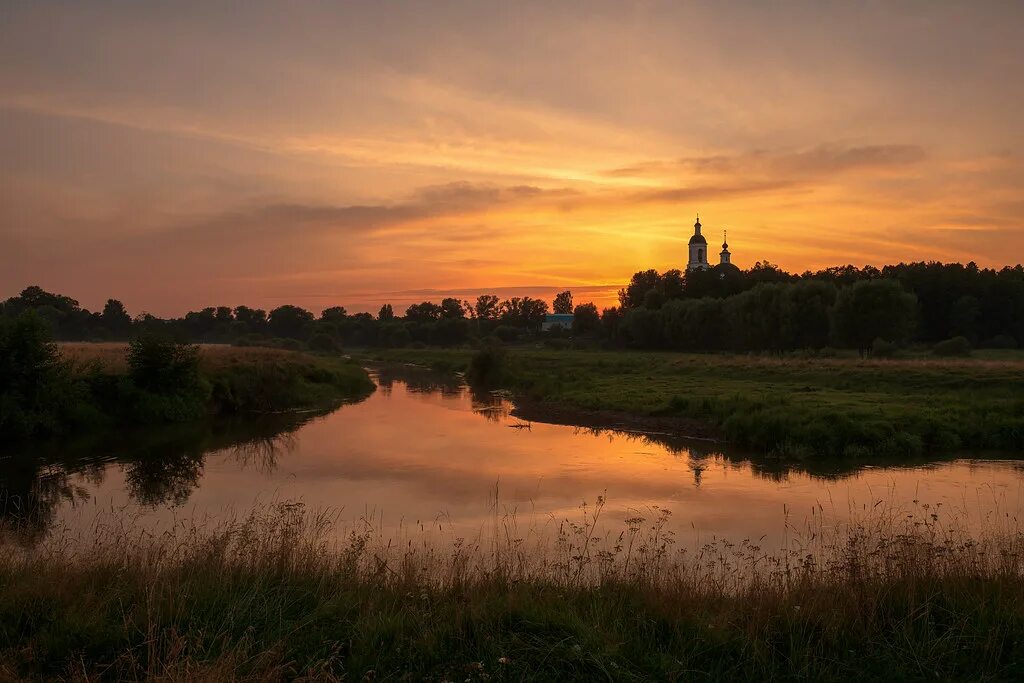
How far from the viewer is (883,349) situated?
59.0 m

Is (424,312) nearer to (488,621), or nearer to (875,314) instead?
(875,314)

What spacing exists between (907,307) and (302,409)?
52.9 metres

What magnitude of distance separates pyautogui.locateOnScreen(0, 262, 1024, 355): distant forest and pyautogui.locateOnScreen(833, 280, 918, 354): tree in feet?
0.29

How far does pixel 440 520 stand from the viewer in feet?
46.9

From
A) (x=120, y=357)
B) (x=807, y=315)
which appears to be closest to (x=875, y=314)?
(x=807, y=315)

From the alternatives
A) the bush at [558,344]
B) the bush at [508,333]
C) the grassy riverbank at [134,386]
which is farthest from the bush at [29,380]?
the bush at [508,333]

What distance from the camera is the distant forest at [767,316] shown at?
207 feet

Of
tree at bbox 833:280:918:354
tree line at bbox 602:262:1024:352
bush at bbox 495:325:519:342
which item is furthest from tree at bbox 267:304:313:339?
tree at bbox 833:280:918:354

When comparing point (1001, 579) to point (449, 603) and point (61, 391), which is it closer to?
point (449, 603)

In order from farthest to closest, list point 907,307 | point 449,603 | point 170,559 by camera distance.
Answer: point 907,307
point 170,559
point 449,603

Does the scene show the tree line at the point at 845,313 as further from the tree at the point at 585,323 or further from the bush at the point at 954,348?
the tree at the point at 585,323

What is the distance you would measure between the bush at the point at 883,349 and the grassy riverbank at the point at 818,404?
41.4 feet

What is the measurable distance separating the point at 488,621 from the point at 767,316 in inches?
3010

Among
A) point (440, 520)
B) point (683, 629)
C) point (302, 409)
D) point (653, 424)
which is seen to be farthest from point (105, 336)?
point (683, 629)
